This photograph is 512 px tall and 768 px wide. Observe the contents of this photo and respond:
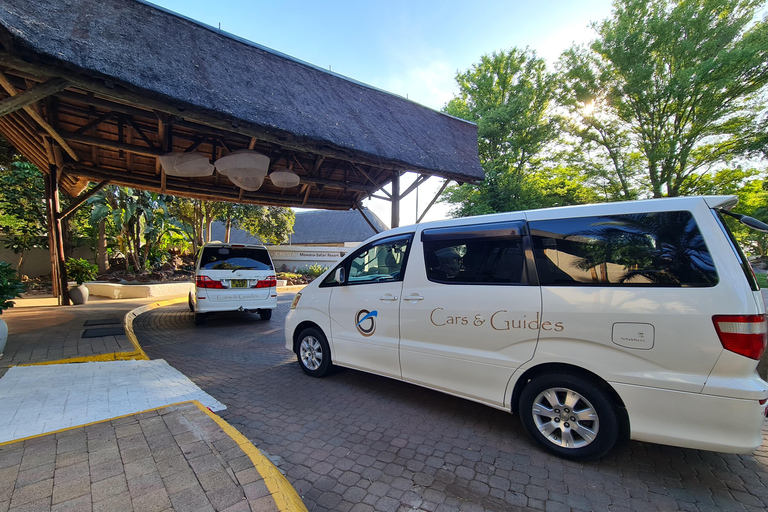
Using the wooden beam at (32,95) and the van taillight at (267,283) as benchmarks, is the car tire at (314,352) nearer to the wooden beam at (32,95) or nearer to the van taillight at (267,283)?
the van taillight at (267,283)

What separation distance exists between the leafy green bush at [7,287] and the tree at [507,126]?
18.6 metres

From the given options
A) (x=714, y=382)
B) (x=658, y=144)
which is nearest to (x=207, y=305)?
(x=714, y=382)

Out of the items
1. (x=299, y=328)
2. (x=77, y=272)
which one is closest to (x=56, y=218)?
(x=77, y=272)

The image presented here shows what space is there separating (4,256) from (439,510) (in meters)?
24.8

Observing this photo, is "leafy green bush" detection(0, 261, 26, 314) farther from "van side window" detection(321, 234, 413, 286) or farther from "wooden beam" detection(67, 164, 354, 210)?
"wooden beam" detection(67, 164, 354, 210)

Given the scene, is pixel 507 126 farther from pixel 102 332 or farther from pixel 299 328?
pixel 102 332

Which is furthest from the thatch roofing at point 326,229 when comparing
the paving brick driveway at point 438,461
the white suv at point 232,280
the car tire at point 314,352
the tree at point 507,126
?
the paving brick driveway at point 438,461

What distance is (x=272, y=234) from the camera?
2270cm

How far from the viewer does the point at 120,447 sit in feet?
7.18

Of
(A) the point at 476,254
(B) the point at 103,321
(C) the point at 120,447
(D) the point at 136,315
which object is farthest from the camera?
(D) the point at 136,315

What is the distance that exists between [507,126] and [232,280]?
19835mm

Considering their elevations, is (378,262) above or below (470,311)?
above

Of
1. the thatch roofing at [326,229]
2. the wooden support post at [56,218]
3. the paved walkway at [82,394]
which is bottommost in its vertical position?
the paved walkway at [82,394]

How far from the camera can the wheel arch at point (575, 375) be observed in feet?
7.67
